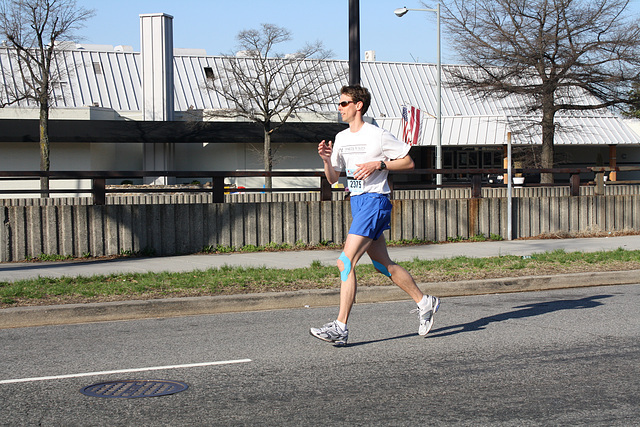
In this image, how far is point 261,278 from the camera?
362 inches

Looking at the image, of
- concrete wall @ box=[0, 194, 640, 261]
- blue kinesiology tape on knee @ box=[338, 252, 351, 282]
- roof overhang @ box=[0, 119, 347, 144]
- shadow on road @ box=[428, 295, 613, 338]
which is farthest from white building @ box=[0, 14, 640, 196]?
blue kinesiology tape on knee @ box=[338, 252, 351, 282]

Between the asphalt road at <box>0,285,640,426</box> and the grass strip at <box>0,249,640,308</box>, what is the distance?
67cm

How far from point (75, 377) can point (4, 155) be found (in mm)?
31158

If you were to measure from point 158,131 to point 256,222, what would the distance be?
74.7 feet

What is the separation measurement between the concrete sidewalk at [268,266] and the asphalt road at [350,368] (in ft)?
0.77

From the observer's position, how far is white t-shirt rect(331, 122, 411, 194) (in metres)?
6.11

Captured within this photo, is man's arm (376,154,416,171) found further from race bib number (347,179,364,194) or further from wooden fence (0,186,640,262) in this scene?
wooden fence (0,186,640,262)

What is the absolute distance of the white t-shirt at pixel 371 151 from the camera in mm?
6105

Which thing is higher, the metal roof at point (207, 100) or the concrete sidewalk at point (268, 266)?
the metal roof at point (207, 100)

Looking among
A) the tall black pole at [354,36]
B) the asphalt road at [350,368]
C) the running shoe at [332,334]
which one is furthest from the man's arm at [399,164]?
the tall black pole at [354,36]

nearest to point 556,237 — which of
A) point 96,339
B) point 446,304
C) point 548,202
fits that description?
point 548,202

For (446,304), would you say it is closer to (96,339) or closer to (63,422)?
(96,339)

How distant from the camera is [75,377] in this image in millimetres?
5316

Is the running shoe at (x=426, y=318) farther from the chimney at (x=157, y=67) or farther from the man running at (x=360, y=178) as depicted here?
the chimney at (x=157, y=67)
